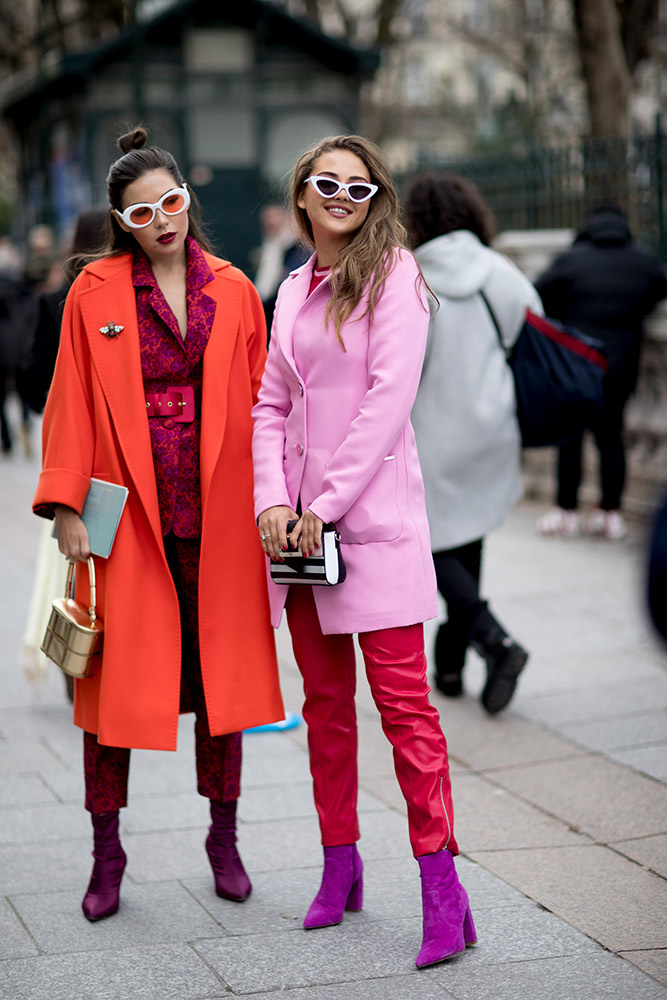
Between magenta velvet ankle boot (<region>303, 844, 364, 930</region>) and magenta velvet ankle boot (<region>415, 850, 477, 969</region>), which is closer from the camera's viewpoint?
magenta velvet ankle boot (<region>415, 850, 477, 969</region>)

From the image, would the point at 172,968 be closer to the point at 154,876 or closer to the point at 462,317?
the point at 154,876

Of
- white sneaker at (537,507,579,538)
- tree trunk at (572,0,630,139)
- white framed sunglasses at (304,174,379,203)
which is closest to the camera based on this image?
white framed sunglasses at (304,174,379,203)

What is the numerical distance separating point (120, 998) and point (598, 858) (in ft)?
4.82

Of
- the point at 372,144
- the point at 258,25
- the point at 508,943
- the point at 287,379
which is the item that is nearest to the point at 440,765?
the point at 508,943

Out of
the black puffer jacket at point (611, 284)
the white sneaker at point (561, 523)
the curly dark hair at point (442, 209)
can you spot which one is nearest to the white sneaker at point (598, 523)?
the white sneaker at point (561, 523)

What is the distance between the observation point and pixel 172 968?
129 inches

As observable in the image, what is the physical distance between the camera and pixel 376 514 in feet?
10.8

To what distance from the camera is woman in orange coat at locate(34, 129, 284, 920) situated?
11.5ft

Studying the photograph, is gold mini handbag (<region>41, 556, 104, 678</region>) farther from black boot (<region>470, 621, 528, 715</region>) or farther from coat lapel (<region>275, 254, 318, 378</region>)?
black boot (<region>470, 621, 528, 715</region>)

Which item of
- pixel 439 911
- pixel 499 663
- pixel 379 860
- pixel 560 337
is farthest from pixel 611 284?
pixel 439 911

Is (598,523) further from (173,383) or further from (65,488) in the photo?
(65,488)

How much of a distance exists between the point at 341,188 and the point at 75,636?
1.29 m

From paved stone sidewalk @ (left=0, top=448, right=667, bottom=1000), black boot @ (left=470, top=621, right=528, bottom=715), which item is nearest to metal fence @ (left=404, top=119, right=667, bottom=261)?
paved stone sidewalk @ (left=0, top=448, right=667, bottom=1000)

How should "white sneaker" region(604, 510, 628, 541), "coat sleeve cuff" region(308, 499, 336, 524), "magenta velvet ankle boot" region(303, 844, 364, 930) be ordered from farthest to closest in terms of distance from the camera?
"white sneaker" region(604, 510, 628, 541) → "magenta velvet ankle boot" region(303, 844, 364, 930) → "coat sleeve cuff" region(308, 499, 336, 524)
